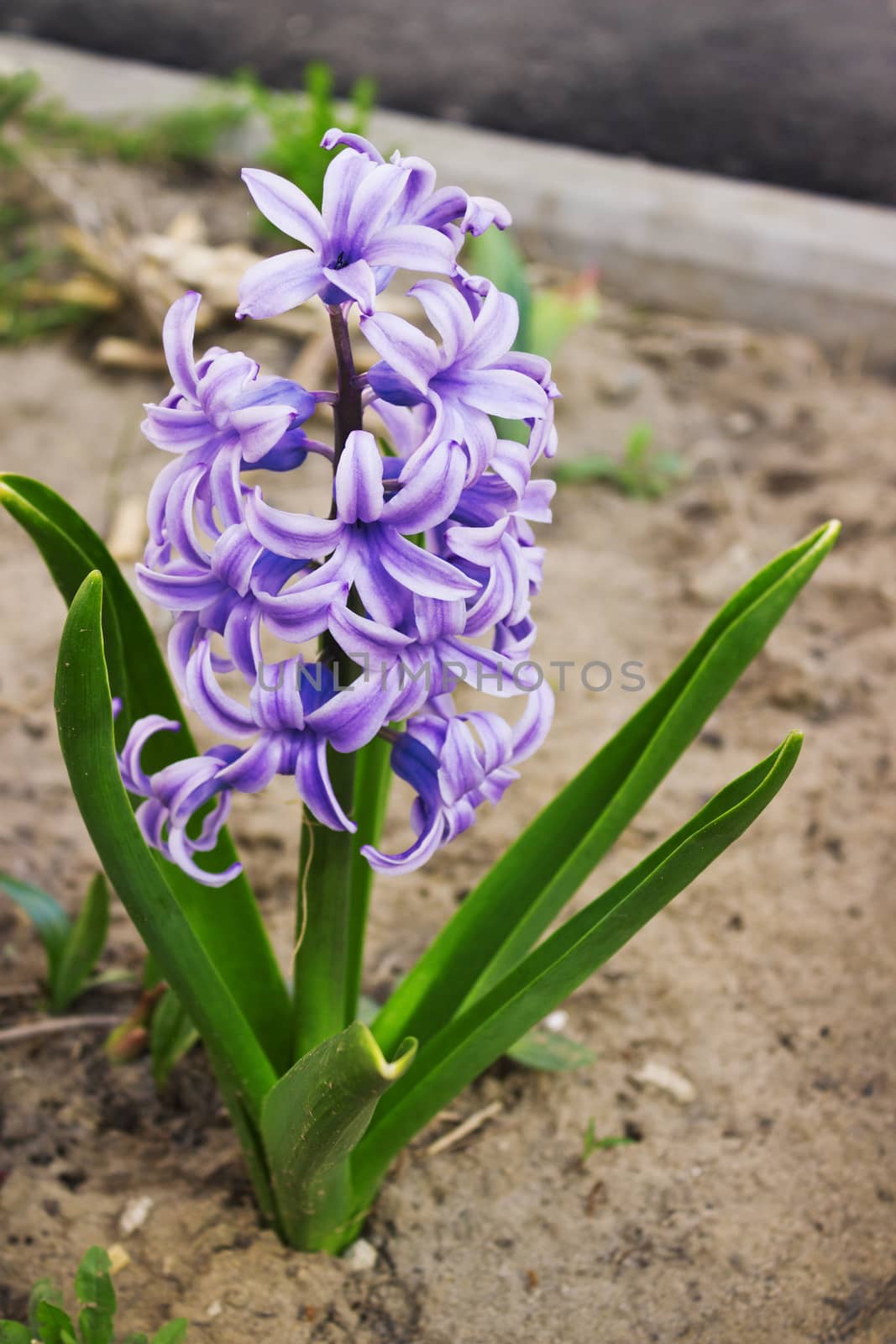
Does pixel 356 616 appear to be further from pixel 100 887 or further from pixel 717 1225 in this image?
pixel 717 1225

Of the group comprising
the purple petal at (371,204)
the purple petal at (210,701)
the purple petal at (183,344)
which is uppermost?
the purple petal at (371,204)

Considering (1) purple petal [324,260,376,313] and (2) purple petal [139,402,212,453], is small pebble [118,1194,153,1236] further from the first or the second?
(1) purple petal [324,260,376,313]

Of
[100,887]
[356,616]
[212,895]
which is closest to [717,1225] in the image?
[212,895]

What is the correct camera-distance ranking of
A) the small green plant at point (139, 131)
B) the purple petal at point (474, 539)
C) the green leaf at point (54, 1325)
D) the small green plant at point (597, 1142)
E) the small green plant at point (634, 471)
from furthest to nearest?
the small green plant at point (139, 131) → the small green plant at point (634, 471) → the small green plant at point (597, 1142) → the green leaf at point (54, 1325) → the purple petal at point (474, 539)

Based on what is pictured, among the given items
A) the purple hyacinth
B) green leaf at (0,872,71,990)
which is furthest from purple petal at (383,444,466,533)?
green leaf at (0,872,71,990)

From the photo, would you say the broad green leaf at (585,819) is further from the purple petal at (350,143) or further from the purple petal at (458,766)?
the purple petal at (350,143)

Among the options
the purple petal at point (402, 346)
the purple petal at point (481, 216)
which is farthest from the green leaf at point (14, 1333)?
the purple petal at point (481, 216)

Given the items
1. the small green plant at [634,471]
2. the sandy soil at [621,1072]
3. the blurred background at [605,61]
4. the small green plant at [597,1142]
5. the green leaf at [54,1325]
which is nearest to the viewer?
the green leaf at [54,1325]

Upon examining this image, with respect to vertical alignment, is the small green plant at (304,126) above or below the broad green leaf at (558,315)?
above
